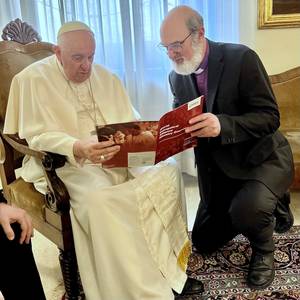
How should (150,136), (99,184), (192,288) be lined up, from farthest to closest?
(192,288) < (99,184) < (150,136)

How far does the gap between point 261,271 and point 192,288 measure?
13.8 inches

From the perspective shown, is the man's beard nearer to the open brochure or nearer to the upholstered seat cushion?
A: the open brochure

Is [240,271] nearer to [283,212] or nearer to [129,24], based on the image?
[283,212]

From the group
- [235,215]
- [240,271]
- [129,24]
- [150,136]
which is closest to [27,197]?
[150,136]

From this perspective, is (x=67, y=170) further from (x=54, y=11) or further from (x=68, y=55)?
(x=54, y=11)

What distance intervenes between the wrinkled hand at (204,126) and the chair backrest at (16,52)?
1.07 meters

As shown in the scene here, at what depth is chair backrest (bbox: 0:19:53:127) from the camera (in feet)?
7.16

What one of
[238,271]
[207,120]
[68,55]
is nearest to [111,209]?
[207,120]

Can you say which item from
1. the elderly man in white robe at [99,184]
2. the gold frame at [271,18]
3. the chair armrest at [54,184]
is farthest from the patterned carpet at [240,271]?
the gold frame at [271,18]

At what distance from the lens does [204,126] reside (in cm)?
169

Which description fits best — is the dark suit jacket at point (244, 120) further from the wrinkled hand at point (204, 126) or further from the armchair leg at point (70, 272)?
the armchair leg at point (70, 272)

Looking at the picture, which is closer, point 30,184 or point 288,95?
point 30,184

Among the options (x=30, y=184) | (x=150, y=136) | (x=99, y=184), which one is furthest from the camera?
(x=30, y=184)

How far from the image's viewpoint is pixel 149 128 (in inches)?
60.1
